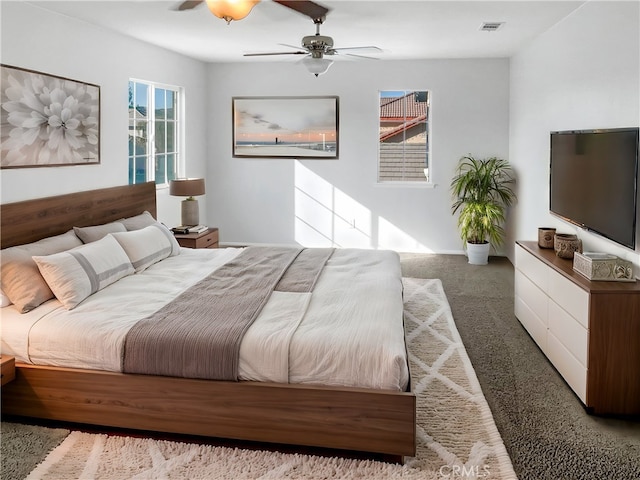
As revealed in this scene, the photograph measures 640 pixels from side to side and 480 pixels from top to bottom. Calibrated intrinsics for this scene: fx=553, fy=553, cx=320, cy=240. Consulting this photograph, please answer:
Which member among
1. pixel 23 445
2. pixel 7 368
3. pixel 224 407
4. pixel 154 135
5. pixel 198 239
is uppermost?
pixel 154 135

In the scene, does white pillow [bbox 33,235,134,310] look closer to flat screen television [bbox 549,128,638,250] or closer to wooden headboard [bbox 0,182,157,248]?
wooden headboard [bbox 0,182,157,248]

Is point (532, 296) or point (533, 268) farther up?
point (533, 268)

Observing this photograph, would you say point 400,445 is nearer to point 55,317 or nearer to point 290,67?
point 55,317

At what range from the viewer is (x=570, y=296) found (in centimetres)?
320

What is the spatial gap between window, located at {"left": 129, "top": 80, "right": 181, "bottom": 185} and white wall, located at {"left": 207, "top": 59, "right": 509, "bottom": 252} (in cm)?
87

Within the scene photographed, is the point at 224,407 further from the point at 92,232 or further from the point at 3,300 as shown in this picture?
the point at 92,232

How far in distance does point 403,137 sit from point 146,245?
163 inches

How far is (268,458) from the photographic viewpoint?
2584 millimetres

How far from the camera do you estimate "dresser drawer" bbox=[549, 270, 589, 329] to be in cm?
298

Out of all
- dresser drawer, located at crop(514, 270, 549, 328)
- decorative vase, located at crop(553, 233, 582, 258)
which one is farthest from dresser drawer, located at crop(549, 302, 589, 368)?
decorative vase, located at crop(553, 233, 582, 258)

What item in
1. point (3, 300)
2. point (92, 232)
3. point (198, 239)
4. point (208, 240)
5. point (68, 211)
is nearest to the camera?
point (3, 300)

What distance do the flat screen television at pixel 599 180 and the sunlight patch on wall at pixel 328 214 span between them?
3.23 metres

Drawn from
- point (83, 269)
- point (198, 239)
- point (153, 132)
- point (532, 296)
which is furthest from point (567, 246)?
point (153, 132)

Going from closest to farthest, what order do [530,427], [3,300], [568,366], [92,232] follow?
[530,427]
[3,300]
[568,366]
[92,232]
